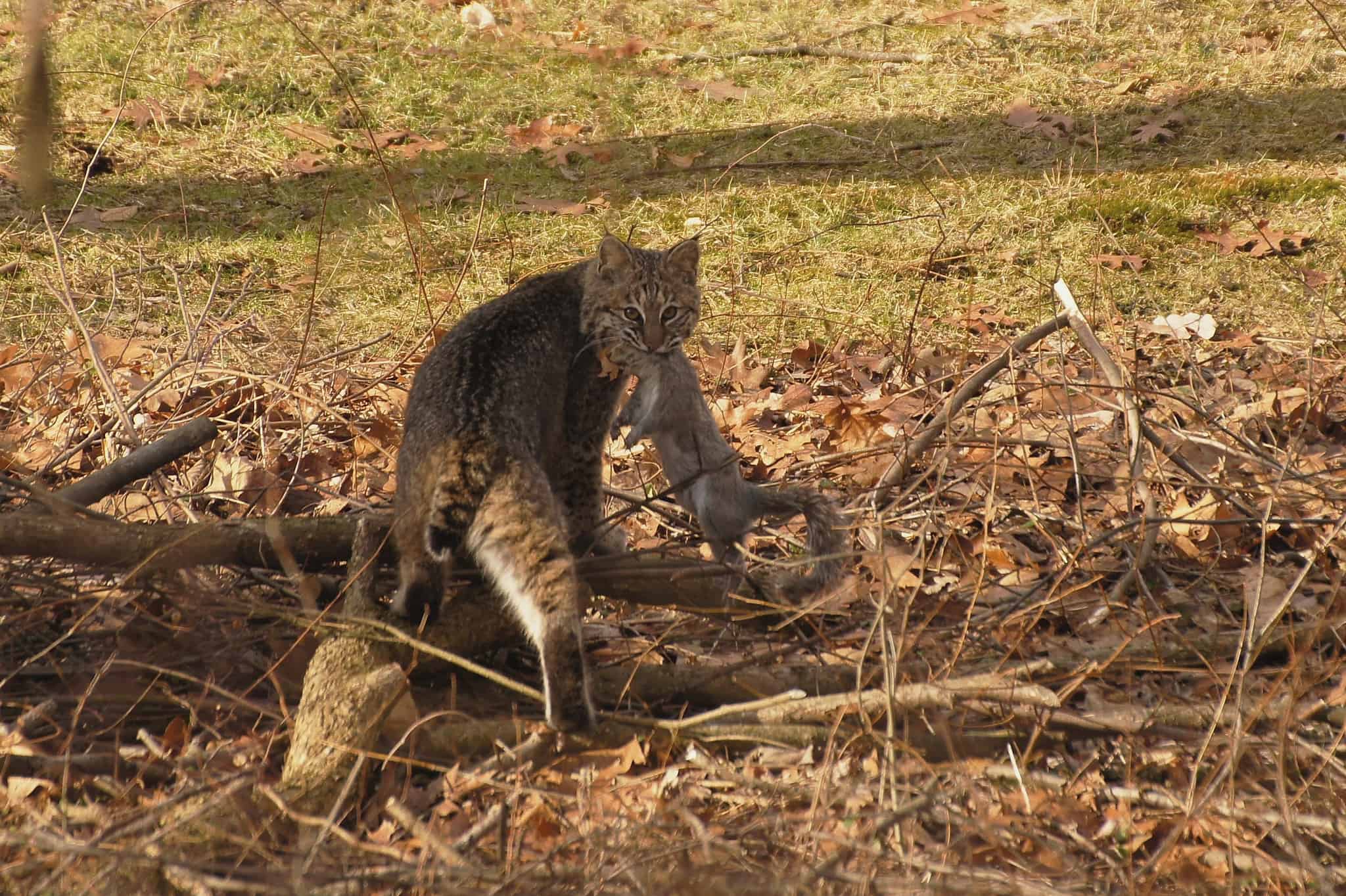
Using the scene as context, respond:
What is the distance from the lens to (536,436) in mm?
4266

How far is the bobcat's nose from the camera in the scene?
491 cm

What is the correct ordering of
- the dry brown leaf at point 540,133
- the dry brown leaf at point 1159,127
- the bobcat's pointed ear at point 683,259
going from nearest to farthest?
the bobcat's pointed ear at point 683,259 < the dry brown leaf at point 1159,127 < the dry brown leaf at point 540,133

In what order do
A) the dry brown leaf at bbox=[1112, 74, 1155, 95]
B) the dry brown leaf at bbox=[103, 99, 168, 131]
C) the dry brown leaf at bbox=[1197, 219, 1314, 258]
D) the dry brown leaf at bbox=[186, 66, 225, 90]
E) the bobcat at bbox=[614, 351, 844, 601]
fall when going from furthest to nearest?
1. the dry brown leaf at bbox=[186, 66, 225, 90]
2. the dry brown leaf at bbox=[1112, 74, 1155, 95]
3. the dry brown leaf at bbox=[103, 99, 168, 131]
4. the dry brown leaf at bbox=[1197, 219, 1314, 258]
5. the bobcat at bbox=[614, 351, 844, 601]

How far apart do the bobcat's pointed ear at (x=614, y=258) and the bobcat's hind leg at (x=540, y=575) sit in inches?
57.5

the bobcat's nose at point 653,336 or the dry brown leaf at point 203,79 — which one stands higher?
the dry brown leaf at point 203,79

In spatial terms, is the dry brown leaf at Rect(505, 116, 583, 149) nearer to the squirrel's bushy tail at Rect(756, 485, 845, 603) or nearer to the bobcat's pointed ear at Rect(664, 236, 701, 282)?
the bobcat's pointed ear at Rect(664, 236, 701, 282)

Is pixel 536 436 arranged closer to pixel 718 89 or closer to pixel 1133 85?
pixel 718 89

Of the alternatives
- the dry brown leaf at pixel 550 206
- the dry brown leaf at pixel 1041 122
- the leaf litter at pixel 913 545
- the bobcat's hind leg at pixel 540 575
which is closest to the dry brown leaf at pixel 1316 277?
the leaf litter at pixel 913 545

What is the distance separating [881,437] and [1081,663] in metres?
1.96

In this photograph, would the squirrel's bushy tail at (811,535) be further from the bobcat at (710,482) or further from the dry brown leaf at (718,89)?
the dry brown leaf at (718,89)

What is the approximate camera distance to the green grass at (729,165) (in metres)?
7.46

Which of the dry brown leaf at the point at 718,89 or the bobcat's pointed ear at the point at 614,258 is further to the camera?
the dry brown leaf at the point at 718,89

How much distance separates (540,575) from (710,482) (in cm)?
117

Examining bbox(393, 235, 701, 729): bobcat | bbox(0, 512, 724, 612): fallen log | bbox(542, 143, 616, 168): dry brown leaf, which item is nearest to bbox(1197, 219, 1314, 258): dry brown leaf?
bbox(393, 235, 701, 729): bobcat
